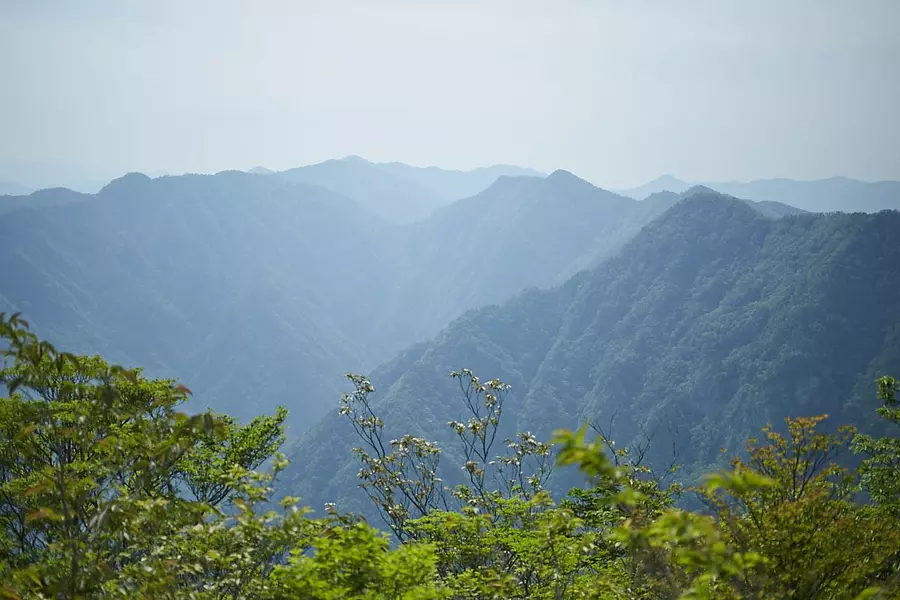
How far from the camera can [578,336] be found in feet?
574

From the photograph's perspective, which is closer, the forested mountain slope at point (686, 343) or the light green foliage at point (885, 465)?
the light green foliage at point (885, 465)

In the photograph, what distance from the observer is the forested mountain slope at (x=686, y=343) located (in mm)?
124812

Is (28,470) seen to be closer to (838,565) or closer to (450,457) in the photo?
(838,565)

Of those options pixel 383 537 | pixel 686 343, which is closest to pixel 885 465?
pixel 383 537

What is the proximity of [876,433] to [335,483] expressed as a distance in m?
93.6

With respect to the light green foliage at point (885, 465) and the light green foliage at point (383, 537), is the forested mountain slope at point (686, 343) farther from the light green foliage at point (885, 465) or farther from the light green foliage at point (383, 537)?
the light green foliage at point (383, 537)

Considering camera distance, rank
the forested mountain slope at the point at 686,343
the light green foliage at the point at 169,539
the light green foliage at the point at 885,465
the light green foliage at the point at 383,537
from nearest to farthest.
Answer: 1. the light green foliage at the point at 383,537
2. the light green foliage at the point at 169,539
3. the light green foliage at the point at 885,465
4. the forested mountain slope at the point at 686,343

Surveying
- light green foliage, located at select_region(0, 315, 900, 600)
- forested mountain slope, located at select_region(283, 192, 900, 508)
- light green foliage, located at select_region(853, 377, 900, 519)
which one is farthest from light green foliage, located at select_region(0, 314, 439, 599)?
forested mountain slope, located at select_region(283, 192, 900, 508)

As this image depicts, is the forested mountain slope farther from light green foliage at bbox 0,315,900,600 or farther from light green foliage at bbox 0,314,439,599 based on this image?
light green foliage at bbox 0,314,439,599

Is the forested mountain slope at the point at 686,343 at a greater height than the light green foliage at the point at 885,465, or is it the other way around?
the forested mountain slope at the point at 686,343

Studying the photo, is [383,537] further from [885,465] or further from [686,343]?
[686,343]

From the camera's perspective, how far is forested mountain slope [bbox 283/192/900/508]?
409 ft

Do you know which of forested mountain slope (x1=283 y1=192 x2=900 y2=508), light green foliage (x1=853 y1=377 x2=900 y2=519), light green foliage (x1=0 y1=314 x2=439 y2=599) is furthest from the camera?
forested mountain slope (x1=283 y1=192 x2=900 y2=508)

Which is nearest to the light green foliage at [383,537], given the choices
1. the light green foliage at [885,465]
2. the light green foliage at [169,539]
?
the light green foliage at [169,539]
